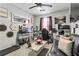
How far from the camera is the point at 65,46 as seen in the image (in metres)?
1.30

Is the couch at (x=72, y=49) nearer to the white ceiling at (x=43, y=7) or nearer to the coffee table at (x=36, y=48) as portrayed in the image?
the coffee table at (x=36, y=48)

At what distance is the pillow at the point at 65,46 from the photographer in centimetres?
126

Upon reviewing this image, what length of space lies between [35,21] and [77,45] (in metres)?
0.84

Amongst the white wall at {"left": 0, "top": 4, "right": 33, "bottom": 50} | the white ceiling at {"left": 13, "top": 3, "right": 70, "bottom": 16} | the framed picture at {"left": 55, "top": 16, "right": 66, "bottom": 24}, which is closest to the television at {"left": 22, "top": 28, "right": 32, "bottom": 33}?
the white wall at {"left": 0, "top": 4, "right": 33, "bottom": 50}

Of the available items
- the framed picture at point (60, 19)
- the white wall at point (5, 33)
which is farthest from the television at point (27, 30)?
the framed picture at point (60, 19)

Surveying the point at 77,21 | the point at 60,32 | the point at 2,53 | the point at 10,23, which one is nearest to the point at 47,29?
the point at 60,32

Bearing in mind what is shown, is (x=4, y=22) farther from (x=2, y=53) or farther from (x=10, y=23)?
(x=2, y=53)

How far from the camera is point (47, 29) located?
1403mm

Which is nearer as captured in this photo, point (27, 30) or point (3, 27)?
point (3, 27)

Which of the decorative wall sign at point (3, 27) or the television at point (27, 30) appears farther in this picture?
the television at point (27, 30)

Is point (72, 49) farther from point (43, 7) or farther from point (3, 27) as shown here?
point (3, 27)

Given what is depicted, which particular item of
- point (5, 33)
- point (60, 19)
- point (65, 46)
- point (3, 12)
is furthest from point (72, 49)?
point (3, 12)

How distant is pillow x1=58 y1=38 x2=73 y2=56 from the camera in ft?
4.14

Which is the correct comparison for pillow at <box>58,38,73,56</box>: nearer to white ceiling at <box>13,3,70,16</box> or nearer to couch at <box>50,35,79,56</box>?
couch at <box>50,35,79,56</box>
